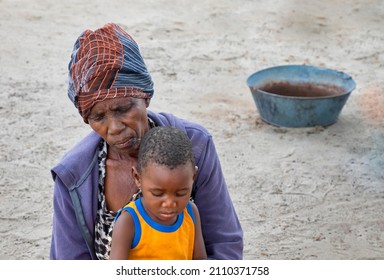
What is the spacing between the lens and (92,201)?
2643 mm

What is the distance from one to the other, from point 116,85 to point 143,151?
26 cm

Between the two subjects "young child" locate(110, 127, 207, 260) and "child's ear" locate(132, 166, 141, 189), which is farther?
A: "child's ear" locate(132, 166, 141, 189)

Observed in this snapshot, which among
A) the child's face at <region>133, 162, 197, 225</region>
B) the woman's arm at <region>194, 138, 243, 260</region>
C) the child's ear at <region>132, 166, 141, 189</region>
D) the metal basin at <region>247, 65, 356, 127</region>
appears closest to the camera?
the child's face at <region>133, 162, 197, 225</region>

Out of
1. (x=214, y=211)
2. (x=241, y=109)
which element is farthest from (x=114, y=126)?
(x=241, y=109)

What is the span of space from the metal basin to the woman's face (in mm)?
3596

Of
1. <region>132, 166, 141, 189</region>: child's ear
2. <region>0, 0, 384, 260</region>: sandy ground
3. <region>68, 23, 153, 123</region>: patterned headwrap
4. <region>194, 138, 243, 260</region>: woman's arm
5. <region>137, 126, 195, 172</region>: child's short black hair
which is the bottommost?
<region>0, 0, 384, 260</region>: sandy ground

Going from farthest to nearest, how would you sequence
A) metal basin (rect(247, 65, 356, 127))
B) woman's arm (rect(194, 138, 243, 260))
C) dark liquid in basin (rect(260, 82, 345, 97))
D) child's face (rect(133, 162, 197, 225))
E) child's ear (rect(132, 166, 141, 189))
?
dark liquid in basin (rect(260, 82, 345, 97)) < metal basin (rect(247, 65, 356, 127)) < woman's arm (rect(194, 138, 243, 260)) < child's ear (rect(132, 166, 141, 189)) < child's face (rect(133, 162, 197, 225))

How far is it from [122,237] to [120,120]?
39 centimetres

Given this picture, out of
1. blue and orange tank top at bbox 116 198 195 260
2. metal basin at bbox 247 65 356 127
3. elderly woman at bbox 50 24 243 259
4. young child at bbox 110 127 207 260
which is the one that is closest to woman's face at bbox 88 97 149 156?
A: elderly woman at bbox 50 24 243 259

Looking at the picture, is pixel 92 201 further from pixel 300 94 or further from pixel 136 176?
pixel 300 94

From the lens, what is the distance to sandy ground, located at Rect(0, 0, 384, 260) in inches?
187

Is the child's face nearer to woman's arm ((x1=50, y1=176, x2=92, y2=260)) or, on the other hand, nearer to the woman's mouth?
the woman's mouth
